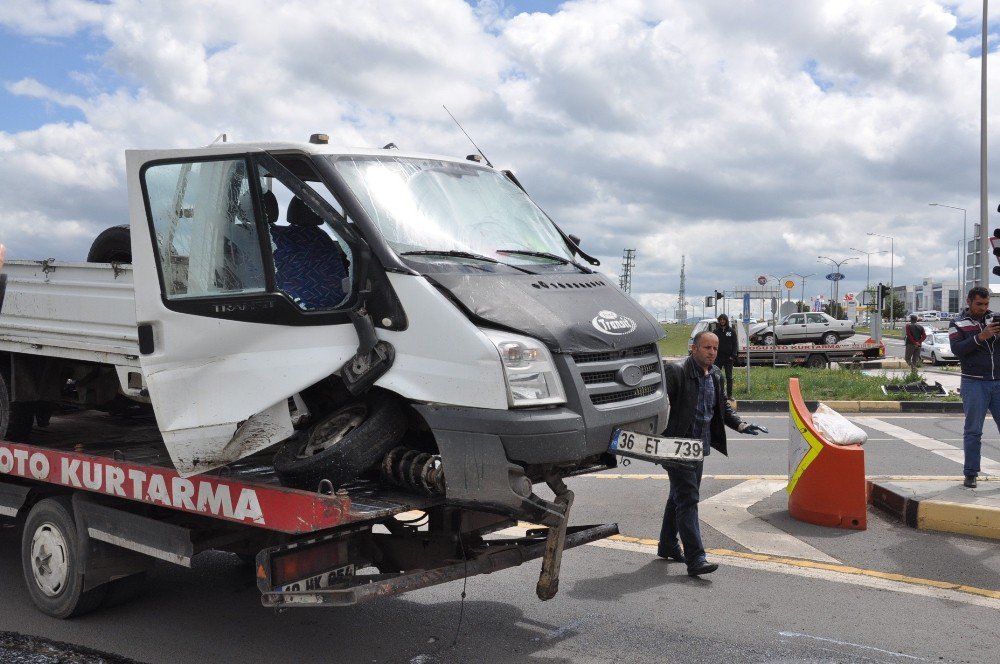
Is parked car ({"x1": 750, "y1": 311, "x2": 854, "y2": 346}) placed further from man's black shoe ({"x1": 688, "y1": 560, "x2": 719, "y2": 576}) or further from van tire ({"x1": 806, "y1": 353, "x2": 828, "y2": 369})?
man's black shoe ({"x1": 688, "y1": 560, "x2": 719, "y2": 576})

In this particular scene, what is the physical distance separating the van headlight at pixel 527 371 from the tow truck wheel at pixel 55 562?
113 inches

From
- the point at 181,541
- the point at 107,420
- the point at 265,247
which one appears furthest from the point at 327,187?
the point at 107,420

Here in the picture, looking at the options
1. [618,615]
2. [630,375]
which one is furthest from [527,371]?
[618,615]

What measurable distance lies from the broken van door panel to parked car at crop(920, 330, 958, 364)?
105 feet

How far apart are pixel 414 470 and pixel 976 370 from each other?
6.28 metres

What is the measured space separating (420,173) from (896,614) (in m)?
3.77

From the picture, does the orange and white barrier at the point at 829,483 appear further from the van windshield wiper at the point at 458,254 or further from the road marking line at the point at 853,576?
the van windshield wiper at the point at 458,254

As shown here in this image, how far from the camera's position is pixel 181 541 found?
503 cm

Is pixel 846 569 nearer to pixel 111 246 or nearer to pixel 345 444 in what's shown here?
pixel 345 444

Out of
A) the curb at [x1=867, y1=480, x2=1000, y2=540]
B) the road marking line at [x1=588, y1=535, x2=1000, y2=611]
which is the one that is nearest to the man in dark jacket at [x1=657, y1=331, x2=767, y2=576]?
the road marking line at [x1=588, y1=535, x2=1000, y2=611]

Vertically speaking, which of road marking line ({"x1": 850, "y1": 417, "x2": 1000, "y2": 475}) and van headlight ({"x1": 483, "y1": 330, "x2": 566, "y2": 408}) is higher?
van headlight ({"x1": 483, "y1": 330, "x2": 566, "y2": 408})

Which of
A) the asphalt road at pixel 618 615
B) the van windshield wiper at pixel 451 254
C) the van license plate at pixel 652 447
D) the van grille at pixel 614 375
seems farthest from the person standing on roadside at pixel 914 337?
the van windshield wiper at pixel 451 254

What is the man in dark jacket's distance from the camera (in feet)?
21.0

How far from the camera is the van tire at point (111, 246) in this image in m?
6.11
